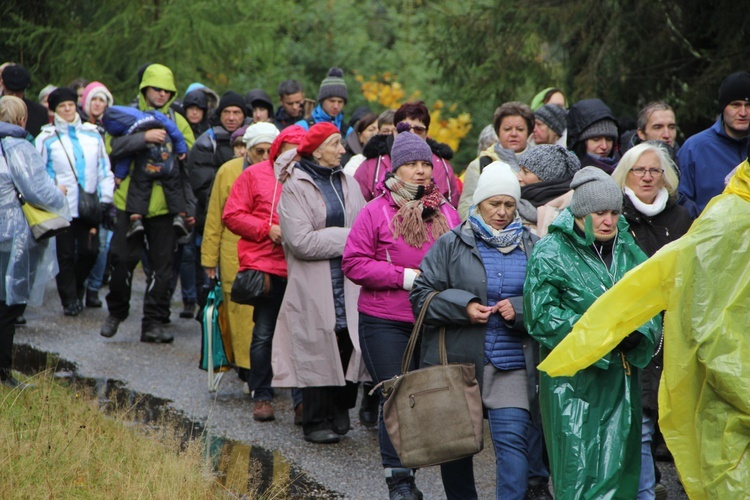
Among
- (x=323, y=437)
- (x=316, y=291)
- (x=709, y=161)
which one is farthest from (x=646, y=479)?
(x=709, y=161)

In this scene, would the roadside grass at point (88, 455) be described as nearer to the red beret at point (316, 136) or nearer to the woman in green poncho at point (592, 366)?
the woman in green poncho at point (592, 366)

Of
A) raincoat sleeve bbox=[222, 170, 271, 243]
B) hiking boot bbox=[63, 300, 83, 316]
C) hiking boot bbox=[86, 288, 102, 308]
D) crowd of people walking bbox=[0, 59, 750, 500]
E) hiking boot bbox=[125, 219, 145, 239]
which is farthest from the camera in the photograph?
hiking boot bbox=[86, 288, 102, 308]

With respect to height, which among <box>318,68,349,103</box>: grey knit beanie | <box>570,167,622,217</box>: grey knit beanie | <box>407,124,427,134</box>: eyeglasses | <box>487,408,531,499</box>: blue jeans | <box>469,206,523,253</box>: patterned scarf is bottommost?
<box>487,408,531,499</box>: blue jeans

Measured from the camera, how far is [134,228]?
1022 cm

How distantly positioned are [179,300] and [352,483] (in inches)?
278

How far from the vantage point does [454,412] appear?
17.6 ft

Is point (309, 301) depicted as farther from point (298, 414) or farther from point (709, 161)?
point (709, 161)

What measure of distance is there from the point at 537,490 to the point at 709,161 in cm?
289

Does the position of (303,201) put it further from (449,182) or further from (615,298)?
(615,298)

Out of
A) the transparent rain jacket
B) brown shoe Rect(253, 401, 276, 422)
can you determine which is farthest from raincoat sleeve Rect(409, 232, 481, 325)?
the transparent rain jacket

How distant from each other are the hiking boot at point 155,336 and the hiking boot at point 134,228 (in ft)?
3.14

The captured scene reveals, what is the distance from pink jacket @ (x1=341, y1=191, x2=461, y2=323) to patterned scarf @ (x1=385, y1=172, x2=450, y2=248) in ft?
0.14

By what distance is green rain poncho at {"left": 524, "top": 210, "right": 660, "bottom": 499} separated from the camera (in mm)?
4875

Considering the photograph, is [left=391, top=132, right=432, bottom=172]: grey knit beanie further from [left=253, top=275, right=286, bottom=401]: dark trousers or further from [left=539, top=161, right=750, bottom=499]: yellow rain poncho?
[left=539, top=161, right=750, bottom=499]: yellow rain poncho
